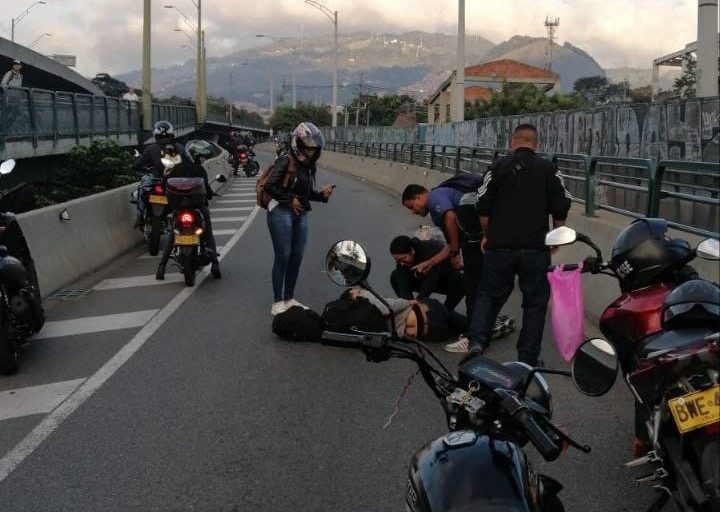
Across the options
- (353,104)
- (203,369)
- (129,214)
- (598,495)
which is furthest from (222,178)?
(353,104)

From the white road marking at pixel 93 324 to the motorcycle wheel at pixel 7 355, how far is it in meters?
1.20

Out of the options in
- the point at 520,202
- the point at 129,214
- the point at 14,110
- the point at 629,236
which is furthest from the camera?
the point at 14,110

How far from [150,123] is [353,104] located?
12593 cm

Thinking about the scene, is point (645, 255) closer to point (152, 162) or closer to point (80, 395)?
point (80, 395)

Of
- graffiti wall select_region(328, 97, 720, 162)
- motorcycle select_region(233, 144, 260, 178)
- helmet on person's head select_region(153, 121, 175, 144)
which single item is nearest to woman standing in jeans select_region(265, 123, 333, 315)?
helmet on person's head select_region(153, 121, 175, 144)

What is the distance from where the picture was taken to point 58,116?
19.6m

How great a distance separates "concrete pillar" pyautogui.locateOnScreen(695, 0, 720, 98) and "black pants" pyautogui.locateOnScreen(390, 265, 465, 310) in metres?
7.98

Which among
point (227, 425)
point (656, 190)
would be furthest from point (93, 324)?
point (656, 190)

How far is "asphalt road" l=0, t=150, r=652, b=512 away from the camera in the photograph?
4.23 m

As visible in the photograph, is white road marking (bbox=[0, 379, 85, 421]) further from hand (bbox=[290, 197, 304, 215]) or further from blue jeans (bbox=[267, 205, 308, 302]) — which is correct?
hand (bbox=[290, 197, 304, 215])

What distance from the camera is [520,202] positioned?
5664 mm

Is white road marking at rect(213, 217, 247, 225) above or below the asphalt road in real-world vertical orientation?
above

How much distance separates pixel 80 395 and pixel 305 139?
315cm

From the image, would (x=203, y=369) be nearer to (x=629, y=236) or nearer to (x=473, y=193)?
(x=473, y=193)
